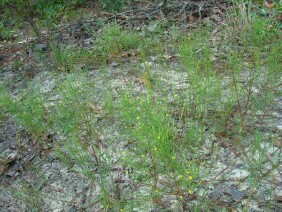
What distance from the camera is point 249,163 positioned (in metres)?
2.21

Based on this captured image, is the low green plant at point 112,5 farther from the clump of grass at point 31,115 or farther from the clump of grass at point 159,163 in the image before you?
the clump of grass at point 159,163

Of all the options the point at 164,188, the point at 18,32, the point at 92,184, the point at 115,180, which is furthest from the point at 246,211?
the point at 18,32

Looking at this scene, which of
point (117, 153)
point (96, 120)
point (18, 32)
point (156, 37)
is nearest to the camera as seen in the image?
point (117, 153)

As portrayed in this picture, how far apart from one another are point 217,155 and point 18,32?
204 inches

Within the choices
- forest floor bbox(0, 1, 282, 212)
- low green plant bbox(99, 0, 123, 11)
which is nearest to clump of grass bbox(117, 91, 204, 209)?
forest floor bbox(0, 1, 282, 212)

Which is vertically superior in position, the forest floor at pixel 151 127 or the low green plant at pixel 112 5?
the low green plant at pixel 112 5

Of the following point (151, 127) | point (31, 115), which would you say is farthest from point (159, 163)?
point (31, 115)

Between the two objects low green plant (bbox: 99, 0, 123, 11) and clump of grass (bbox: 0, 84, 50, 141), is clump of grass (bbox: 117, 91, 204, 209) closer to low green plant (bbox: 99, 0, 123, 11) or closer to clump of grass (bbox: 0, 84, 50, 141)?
clump of grass (bbox: 0, 84, 50, 141)

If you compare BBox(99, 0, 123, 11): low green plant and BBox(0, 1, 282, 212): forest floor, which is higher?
BBox(99, 0, 123, 11): low green plant

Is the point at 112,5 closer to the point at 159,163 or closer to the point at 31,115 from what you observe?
the point at 31,115

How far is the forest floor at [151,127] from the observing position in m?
2.09

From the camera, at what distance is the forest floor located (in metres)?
2.09

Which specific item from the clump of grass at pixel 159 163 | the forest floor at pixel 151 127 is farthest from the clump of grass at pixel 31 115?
the clump of grass at pixel 159 163

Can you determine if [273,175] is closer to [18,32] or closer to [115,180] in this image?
[115,180]
